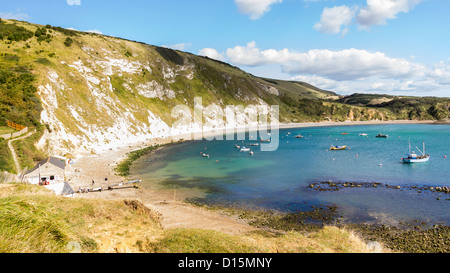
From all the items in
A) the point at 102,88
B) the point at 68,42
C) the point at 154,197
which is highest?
the point at 68,42

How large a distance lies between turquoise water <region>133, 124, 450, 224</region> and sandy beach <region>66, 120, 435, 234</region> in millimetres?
5195

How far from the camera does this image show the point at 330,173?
59.3 metres

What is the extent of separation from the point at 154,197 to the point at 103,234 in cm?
2896

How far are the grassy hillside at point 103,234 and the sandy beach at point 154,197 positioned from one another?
27.0 ft

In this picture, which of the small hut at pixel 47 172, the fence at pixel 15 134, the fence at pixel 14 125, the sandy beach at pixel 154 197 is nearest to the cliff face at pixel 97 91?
the fence at pixel 14 125

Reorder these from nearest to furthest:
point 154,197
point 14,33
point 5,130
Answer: point 154,197 → point 5,130 → point 14,33

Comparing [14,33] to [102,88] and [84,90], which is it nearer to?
[102,88]

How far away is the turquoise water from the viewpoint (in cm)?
3753

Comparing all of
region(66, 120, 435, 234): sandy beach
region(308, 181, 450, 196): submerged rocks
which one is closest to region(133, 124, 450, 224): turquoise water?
region(308, 181, 450, 196): submerged rocks

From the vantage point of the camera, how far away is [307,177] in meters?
56.0

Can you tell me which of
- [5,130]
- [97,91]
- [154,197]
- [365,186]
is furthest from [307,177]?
[97,91]

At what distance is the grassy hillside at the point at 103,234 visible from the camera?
651 cm

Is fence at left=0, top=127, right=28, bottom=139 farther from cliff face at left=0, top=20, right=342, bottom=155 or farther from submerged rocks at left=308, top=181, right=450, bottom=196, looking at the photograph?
submerged rocks at left=308, top=181, right=450, bottom=196

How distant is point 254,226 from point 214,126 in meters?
125
